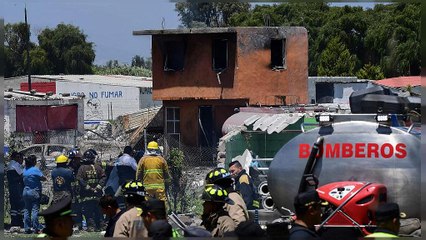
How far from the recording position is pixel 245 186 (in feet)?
41.3

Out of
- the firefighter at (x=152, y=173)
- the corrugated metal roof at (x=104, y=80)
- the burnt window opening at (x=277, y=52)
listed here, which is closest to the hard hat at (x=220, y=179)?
the firefighter at (x=152, y=173)

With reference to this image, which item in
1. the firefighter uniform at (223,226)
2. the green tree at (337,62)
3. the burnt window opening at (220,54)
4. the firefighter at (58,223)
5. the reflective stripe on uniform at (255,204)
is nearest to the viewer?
the firefighter at (58,223)

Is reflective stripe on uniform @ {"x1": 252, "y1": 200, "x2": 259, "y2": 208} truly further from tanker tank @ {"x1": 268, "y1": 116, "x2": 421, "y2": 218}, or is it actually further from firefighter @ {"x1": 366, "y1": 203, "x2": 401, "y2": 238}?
firefighter @ {"x1": 366, "y1": 203, "x2": 401, "y2": 238}

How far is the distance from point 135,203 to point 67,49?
90.4ft

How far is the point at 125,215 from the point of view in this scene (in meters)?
8.81

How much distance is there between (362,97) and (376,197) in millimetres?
1604

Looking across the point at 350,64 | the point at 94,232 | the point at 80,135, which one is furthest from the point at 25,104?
the point at 350,64

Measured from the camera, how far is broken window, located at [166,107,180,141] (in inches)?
1101

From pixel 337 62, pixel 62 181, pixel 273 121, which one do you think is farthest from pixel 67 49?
pixel 273 121

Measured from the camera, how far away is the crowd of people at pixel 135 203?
699cm

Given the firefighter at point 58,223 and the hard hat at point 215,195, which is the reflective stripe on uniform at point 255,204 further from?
the firefighter at point 58,223

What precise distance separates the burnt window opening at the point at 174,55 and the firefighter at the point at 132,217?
62.6 feet

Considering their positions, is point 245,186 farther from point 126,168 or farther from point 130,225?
point 130,225

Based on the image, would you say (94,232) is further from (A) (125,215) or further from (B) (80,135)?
(B) (80,135)
